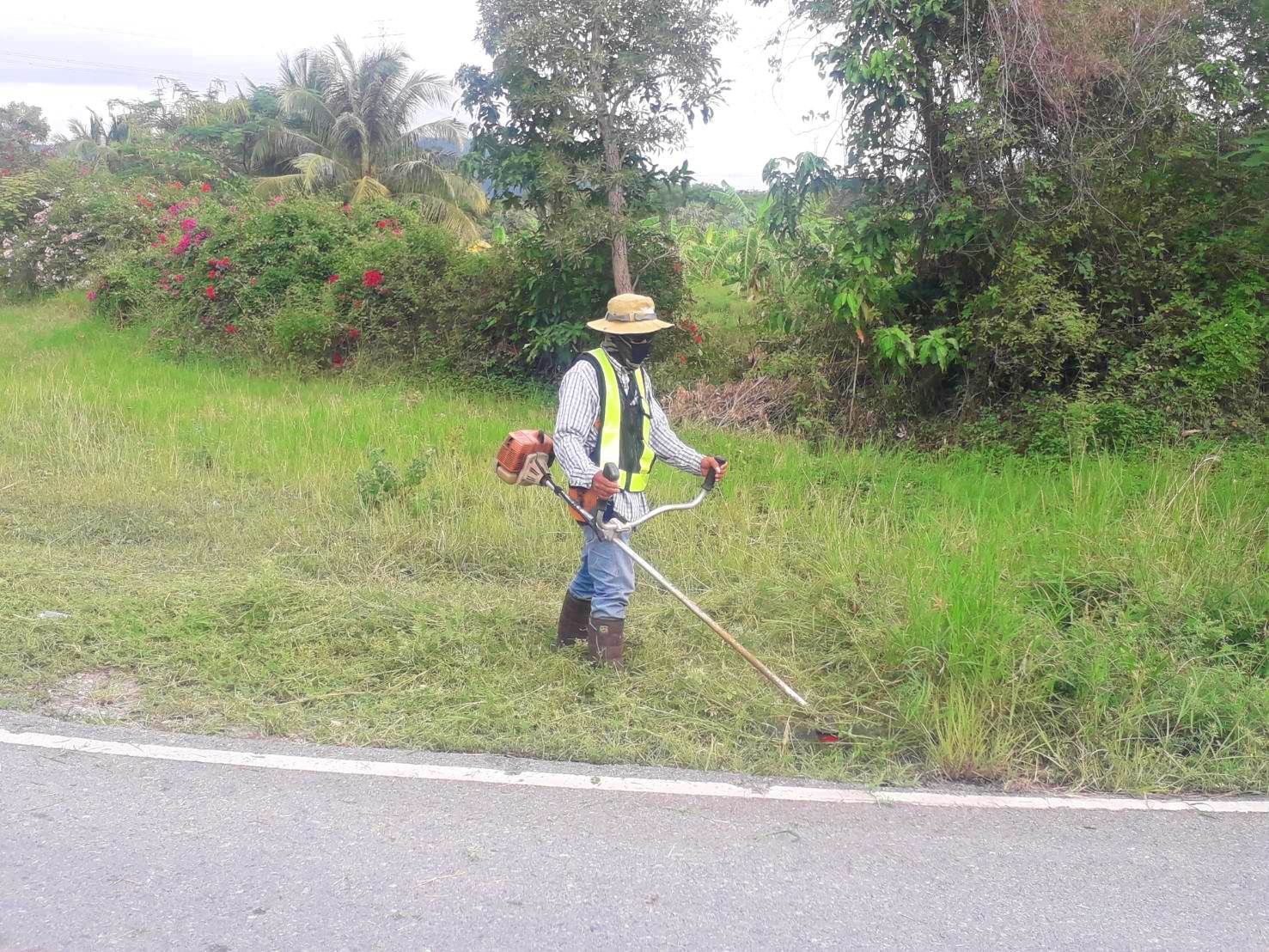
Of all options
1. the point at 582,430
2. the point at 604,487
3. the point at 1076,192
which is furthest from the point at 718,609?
the point at 1076,192

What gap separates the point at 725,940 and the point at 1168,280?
307 inches

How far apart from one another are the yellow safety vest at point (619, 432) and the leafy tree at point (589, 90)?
631cm

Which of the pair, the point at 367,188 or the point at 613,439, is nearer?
the point at 613,439

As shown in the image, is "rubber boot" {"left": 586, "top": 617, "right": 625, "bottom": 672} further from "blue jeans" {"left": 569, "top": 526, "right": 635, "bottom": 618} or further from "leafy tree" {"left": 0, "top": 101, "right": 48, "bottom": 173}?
"leafy tree" {"left": 0, "top": 101, "right": 48, "bottom": 173}

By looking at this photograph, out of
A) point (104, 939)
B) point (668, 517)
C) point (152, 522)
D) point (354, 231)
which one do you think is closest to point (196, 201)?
point (354, 231)

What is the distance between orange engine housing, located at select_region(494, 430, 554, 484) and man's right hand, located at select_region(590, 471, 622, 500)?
453 mm

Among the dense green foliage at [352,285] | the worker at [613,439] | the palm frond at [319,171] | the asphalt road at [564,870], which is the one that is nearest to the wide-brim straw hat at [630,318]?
the worker at [613,439]

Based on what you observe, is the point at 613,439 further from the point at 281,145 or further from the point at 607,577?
the point at 281,145

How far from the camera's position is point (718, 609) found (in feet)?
19.2

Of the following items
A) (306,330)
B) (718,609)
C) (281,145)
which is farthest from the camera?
(281,145)

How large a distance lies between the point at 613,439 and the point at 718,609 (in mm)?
1504

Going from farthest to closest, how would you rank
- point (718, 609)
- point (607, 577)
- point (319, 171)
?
point (319, 171), point (718, 609), point (607, 577)

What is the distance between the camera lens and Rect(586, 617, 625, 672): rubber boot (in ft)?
16.1

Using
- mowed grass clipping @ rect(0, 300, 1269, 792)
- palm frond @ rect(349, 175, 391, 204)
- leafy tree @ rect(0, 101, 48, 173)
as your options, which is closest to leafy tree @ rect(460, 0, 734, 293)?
mowed grass clipping @ rect(0, 300, 1269, 792)
